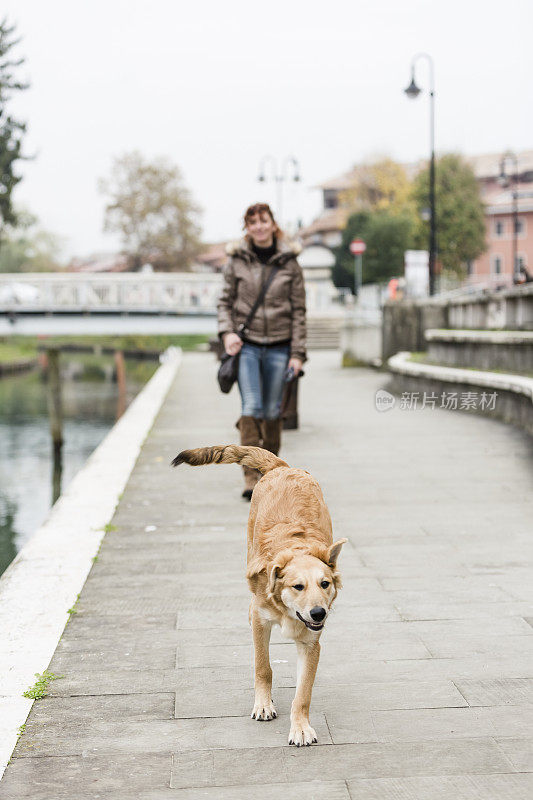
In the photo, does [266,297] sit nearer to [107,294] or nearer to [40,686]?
[40,686]

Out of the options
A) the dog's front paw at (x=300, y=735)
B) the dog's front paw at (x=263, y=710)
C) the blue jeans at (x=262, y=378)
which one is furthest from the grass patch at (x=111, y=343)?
the dog's front paw at (x=300, y=735)

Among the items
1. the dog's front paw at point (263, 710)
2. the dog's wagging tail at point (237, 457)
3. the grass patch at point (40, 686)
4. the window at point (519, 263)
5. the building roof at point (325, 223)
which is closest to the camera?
the dog's front paw at point (263, 710)

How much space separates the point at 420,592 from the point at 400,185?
75744 mm

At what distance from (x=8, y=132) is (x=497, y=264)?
55468 millimetres

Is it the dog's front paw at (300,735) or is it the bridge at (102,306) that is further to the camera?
the bridge at (102,306)

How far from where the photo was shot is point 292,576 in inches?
129

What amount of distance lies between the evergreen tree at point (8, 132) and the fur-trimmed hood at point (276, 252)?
3838cm

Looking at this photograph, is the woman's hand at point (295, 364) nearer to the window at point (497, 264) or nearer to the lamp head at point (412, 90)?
the lamp head at point (412, 90)

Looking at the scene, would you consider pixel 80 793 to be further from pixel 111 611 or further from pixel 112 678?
pixel 111 611

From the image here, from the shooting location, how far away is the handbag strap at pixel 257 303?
8.02 metres

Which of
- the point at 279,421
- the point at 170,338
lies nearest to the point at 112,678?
the point at 279,421

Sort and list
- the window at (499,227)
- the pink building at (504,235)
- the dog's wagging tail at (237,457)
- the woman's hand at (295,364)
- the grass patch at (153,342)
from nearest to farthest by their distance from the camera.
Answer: the dog's wagging tail at (237,457), the woman's hand at (295,364), the grass patch at (153,342), the pink building at (504,235), the window at (499,227)

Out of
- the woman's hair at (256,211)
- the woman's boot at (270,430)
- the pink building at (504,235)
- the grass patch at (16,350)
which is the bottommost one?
the grass patch at (16,350)

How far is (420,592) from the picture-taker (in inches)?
213
